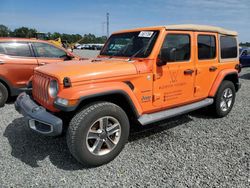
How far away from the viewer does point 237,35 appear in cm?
565

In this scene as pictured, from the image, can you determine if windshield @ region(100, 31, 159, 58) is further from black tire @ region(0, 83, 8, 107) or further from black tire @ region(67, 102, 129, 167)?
black tire @ region(0, 83, 8, 107)

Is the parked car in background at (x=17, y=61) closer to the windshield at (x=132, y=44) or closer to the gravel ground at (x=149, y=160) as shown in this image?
the gravel ground at (x=149, y=160)

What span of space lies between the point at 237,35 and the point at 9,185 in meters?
5.39

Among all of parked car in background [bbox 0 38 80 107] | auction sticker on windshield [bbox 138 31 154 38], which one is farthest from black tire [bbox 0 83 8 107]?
auction sticker on windshield [bbox 138 31 154 38]

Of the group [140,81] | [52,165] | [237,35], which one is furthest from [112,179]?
[237,35]

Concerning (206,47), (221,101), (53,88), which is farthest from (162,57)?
(221,101)

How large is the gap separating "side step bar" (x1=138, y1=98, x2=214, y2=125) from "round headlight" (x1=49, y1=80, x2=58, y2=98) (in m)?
1.30

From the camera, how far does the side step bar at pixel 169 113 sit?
3792 millimetres

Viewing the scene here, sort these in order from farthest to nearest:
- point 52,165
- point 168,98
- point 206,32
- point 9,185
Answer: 1. point 206,32
2. point 168,98
3. point 52,165
4. point 9,185

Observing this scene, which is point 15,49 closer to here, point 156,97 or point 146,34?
point 146,34

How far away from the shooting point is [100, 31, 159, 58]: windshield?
3.99 metres

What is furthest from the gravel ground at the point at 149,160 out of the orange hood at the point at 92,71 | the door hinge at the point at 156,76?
the orange hood at the point at 92,71

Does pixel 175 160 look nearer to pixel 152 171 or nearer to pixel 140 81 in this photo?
pixel 152 171

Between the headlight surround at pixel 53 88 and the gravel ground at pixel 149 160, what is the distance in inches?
38.6
